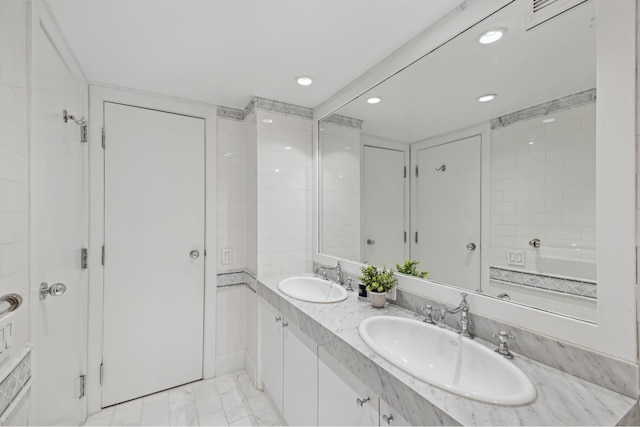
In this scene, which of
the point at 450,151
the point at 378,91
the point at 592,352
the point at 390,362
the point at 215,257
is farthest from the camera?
the point at 215,257

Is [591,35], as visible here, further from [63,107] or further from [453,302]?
[63,107]

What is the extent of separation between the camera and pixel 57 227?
56.3 inches

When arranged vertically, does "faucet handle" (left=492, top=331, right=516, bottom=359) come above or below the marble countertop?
above

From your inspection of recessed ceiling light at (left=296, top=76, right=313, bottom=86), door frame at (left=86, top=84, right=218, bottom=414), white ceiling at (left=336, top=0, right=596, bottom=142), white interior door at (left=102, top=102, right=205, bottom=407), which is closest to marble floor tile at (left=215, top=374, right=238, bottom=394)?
white interior door at (left=102, top=102, right=205, bottom=407)

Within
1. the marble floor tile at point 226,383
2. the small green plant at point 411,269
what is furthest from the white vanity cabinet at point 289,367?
the small green plant at point 411,269

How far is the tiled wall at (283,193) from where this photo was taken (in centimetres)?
223

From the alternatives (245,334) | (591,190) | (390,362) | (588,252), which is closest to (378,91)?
(591,190)

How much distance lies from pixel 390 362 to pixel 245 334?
1.83 meters

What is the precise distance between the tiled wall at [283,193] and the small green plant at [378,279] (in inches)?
32.4

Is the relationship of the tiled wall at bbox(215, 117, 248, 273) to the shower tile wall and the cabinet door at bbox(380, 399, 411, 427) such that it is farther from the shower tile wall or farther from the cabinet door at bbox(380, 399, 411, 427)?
the cabinet door at bbox(380, 399, 411, 427)

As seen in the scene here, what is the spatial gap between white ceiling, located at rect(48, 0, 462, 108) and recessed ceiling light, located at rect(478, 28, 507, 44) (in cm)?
19

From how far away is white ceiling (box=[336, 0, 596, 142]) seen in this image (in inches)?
38.0

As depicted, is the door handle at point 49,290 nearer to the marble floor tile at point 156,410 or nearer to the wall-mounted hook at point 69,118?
the wall-mounted hook at point 69,118

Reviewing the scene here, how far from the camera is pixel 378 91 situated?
71.0 inches
